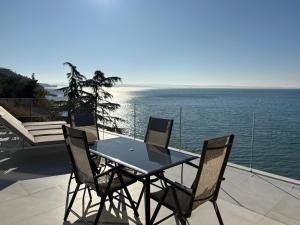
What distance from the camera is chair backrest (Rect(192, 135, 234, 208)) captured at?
179cm

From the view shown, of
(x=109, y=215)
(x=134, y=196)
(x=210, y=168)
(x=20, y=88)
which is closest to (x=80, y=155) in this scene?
(x=109, y=215)

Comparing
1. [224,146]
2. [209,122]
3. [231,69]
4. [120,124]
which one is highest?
[231,69]

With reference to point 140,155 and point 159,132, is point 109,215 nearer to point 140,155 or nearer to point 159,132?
point 140,155

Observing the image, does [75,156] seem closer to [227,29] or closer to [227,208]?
[227,208]

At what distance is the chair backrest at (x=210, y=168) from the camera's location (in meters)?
1.79

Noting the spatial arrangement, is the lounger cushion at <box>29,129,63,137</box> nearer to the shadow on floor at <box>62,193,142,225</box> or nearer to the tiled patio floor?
the tiled patio floor

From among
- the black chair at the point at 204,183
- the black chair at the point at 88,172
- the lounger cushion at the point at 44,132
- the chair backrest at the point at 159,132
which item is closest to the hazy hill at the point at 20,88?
the lounger cushion at the point at 44,132

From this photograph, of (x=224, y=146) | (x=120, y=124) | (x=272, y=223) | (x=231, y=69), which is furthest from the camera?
(x=231, y=69)

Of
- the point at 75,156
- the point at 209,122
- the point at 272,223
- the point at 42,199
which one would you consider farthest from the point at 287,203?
the point at 209,122

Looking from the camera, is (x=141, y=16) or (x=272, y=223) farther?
(x=141, y=16)

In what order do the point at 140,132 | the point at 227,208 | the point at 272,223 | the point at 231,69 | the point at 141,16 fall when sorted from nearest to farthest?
the point at 272,223 → the point at 227,208 → the point at 140,132 → the point at 141,16 → the point at 231,69

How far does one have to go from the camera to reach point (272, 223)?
237cm

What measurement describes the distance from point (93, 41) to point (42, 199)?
330 inches

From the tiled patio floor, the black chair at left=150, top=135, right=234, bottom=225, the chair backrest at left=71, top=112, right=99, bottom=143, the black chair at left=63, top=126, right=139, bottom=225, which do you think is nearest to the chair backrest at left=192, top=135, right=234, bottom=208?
the black chair at left=150, top=135, right=234, bottom=225
